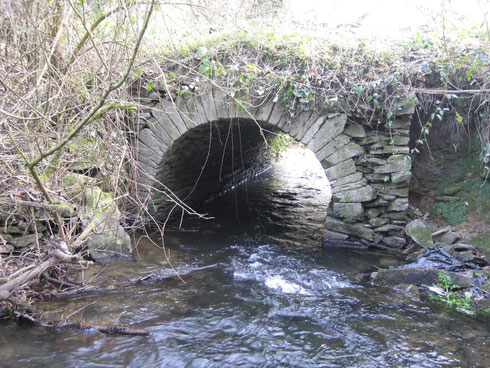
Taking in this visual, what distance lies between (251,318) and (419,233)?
2.67 meters

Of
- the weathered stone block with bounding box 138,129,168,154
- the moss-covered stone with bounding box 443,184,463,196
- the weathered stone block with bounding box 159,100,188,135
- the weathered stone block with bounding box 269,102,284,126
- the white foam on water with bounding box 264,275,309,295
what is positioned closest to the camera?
the white foam on water with bounding box 264,275,309,295

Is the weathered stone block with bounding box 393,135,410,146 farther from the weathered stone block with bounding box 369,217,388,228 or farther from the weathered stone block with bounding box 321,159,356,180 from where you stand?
the weathered stone block with bounding box 369,217,388,228

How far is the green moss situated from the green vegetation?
143 cm

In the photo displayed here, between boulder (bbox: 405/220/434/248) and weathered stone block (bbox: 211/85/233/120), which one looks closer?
boulder (bbox: 405/220/434/248)

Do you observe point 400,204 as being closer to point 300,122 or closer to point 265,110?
point 300,122

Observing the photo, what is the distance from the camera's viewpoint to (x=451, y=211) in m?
4.99

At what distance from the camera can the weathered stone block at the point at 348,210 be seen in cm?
478

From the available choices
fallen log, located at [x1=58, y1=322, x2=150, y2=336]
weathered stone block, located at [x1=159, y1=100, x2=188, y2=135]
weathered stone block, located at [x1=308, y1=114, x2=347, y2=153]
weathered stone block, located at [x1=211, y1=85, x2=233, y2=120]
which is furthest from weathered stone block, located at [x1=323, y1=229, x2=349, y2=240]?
fallen log, located at [x1=58, y1=322, x2=150, y2=336]

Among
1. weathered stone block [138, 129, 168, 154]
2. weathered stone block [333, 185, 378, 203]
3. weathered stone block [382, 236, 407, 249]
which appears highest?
weathered stone block [138, 129, 168, 154]

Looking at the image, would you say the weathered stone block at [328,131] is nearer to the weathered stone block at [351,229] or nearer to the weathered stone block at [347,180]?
the weathered stone block at [347,180]

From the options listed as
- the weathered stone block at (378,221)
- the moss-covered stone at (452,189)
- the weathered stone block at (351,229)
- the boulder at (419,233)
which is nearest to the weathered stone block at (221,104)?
the weathered stone block at (351,229)

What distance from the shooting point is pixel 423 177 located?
5223 mm

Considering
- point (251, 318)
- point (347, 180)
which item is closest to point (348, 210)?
point (347, 180)

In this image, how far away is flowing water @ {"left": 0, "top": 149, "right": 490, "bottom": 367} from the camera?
2658mm
